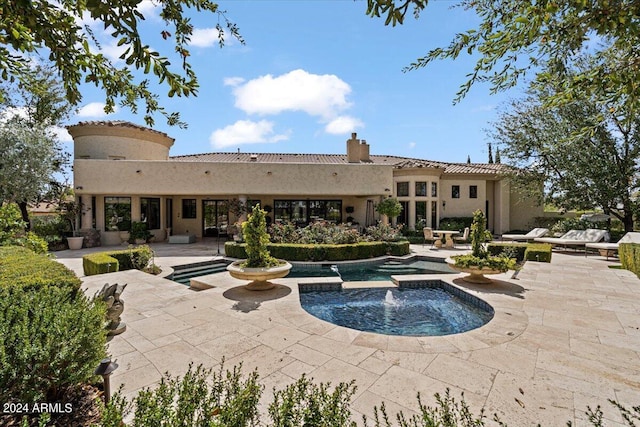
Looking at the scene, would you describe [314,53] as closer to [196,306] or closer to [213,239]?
[196,306]

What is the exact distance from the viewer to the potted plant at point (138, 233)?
17.0 m

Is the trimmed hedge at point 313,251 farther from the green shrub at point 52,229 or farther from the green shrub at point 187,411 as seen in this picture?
the green shrub at point 187,411

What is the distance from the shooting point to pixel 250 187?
1711 centimetres

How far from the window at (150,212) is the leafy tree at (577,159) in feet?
73.4

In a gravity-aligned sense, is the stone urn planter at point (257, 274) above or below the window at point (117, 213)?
below

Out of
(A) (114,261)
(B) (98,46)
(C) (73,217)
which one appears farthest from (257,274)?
(C) (73,217)

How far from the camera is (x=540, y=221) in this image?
72.6ft

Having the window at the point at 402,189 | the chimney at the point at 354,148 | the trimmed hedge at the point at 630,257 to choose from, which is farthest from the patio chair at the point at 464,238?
the chimney at the point at 354,148

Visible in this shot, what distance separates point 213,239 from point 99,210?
22.1ft

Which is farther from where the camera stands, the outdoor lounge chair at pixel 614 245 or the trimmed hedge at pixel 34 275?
the outdoor lounge chair at pixel 614 245

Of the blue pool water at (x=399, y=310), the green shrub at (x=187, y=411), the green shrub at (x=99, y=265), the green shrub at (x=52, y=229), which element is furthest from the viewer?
the green shrub at (x=52, y=229)

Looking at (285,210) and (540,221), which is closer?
(285,210)

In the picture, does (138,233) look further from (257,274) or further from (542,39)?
(542,39)

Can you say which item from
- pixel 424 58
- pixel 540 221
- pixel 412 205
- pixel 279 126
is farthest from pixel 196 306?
pixel 540 221
